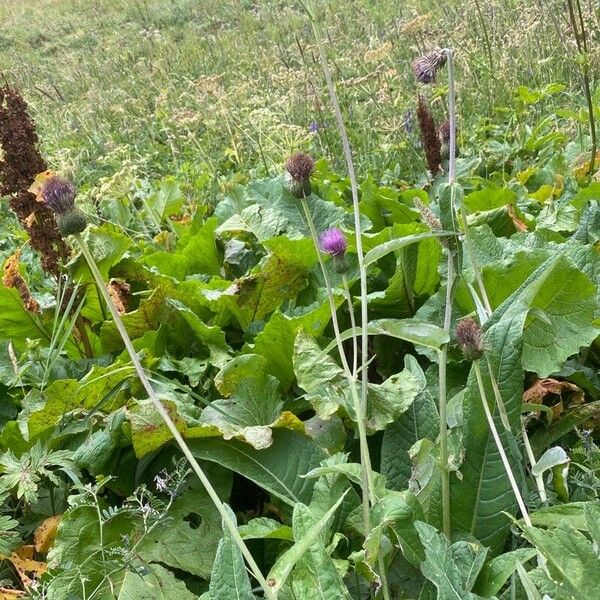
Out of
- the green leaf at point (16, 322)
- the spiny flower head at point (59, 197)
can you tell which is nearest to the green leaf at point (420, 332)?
the spiny flower head at point (59, 197)

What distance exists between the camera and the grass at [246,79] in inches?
148

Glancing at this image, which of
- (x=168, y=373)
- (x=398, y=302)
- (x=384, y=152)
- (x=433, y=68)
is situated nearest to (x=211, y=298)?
(x=168, y=373)

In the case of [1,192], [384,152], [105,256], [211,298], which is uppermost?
[1,192]

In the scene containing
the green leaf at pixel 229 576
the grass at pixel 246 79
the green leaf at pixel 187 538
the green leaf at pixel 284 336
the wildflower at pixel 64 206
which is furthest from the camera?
the grass at pixel 246 79

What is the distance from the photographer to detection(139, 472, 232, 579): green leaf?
125 cm

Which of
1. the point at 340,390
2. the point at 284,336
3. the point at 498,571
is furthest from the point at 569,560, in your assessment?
the point at 284,336

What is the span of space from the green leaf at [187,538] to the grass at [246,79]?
1.58 metres

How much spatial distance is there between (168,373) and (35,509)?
0.37 meters

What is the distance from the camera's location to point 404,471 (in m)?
1.27

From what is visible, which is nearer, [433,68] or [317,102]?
[433,68]

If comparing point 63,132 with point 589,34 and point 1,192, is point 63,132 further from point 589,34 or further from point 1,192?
point 1,192

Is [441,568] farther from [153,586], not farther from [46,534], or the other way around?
[46,534]

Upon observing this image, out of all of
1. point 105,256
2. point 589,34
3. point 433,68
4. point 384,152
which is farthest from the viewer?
point 589,34

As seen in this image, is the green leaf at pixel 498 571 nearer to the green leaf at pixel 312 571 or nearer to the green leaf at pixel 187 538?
the green leaf at pixel 312 571
